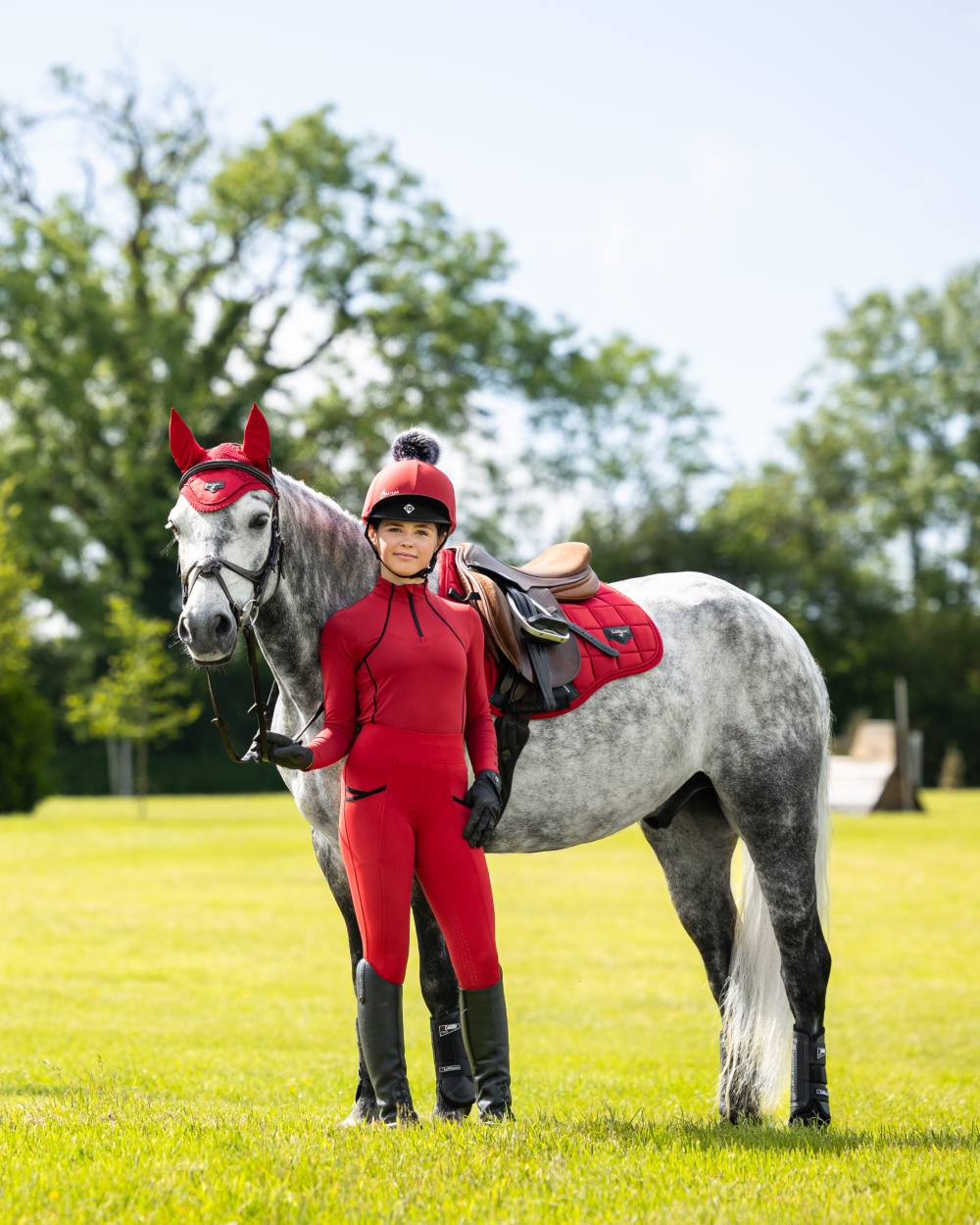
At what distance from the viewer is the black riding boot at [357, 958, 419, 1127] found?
4176 millimetres

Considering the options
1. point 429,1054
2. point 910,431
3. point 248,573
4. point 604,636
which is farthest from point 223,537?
point 910,431

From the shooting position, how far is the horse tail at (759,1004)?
526 cm

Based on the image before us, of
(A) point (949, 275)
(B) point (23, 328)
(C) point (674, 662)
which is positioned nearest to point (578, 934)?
(C) point (674, 662)

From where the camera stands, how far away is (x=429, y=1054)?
348 inches

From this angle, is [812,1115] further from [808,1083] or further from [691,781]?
[691,781]

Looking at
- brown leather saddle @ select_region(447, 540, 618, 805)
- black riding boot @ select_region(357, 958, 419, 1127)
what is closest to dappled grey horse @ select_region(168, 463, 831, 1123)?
brown leather saddle @ select_region(447, 540, 618, 805)

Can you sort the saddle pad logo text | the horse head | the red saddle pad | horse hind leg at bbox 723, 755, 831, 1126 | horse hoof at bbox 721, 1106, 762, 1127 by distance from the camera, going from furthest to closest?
1. horse hoof at bbox 721, 1106, 762, 1127
2. horse hind leg at bbox 723, 755, 831, 1126
3. the saddle pad logo text
4. the red saddle pad
5. the horse head

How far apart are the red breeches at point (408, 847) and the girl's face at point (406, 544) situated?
1.67 feet

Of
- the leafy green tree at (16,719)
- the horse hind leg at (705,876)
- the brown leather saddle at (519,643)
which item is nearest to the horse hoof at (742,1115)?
the horse hind leg at (705,876)

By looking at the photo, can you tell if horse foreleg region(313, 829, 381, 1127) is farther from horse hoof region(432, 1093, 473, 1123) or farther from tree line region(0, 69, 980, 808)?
tree line region(0, 69, 980, 808)

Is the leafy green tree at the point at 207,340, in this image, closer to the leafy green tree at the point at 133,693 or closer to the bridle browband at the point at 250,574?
the leafy green tree at the point at 133,693

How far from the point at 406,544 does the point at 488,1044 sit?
1.57 meters

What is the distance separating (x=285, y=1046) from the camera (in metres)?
9.09

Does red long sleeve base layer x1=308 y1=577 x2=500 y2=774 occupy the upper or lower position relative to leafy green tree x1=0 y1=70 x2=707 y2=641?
lower
